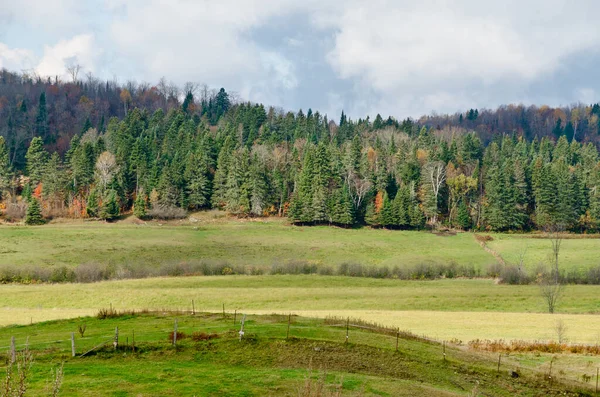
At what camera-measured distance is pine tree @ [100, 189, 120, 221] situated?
123188mm

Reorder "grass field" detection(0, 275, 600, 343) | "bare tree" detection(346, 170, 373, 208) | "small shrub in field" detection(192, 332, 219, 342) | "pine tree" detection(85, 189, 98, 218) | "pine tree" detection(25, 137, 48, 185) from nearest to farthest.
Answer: "small shrub in field" detection(192, 332, 219, 342) < "grass field" detection(0, 275, 600, 343) < "pine tree" detection(85, 189, 98, 218) < "bare tree" detection(346, 170, 373, 208) < "pine tree" detection(25, 137, 48, 185)

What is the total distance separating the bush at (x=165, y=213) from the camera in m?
128

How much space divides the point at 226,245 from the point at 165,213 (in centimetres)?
3113

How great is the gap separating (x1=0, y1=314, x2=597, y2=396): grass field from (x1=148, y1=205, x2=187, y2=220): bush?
93103 mm

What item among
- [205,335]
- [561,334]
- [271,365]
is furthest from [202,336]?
[561,334]

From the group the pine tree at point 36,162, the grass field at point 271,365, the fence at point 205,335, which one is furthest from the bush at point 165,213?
the grass field at point 271,365

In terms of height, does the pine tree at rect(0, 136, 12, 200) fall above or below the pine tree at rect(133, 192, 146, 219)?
above

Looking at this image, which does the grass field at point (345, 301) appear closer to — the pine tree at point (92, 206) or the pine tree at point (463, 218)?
the pine tree at point (463, 218)

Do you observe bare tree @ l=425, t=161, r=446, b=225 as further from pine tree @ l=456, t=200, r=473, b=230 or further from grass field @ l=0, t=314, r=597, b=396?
grass field @ l=0, t=314, r=597, b=396

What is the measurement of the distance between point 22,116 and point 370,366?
201m

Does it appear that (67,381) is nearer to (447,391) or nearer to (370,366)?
(370,366)

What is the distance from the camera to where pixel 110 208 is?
406 ft

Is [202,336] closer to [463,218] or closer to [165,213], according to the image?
[165,213]

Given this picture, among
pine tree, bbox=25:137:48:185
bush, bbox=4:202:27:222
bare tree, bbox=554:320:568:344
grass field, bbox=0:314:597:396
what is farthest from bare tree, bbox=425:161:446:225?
grass field, bbox=0:314:597:396
